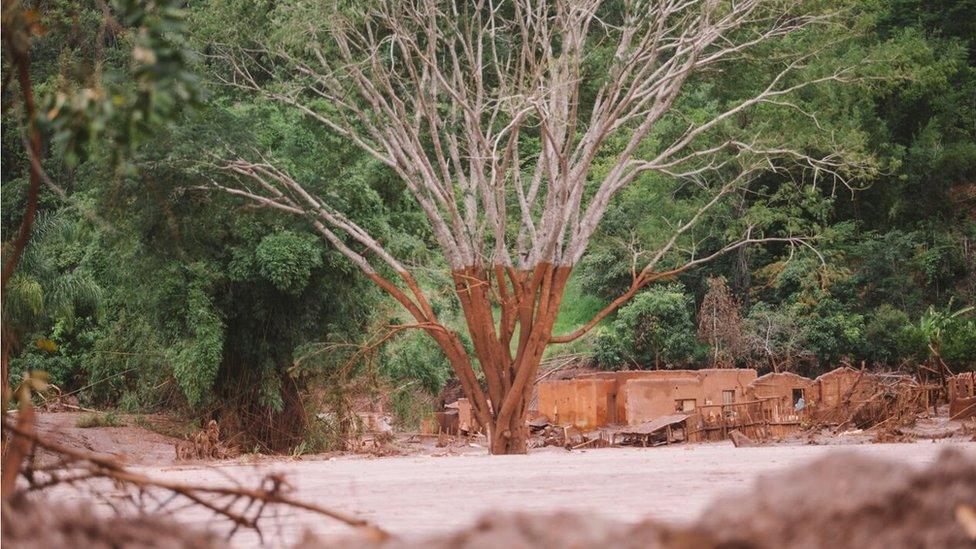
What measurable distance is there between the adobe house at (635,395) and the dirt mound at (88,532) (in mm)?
27658

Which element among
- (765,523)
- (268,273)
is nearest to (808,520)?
(765,523)

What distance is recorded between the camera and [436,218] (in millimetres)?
19719

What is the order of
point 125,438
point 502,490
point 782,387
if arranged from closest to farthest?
point 502,490 → point 125,438 → point 782,387

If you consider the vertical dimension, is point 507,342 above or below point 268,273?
below

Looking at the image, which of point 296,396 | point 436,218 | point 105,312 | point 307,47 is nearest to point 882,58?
point 436,218

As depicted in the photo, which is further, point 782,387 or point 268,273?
point 782,387

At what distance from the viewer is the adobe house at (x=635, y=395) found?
99.6ft

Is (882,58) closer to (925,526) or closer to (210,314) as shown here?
(210,314)

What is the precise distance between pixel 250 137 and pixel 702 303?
910 inches

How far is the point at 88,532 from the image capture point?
2.67 m

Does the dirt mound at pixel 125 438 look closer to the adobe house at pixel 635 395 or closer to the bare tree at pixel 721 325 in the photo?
the adobe house at pixel 635 395

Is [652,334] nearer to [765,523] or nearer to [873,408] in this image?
[873,408]

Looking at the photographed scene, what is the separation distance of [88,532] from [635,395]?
1102 inches

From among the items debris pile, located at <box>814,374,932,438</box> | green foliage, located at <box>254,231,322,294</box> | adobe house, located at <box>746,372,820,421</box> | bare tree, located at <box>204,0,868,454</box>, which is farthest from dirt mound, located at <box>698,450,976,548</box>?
adobe house, located at <box>746,372,820,421</box>
